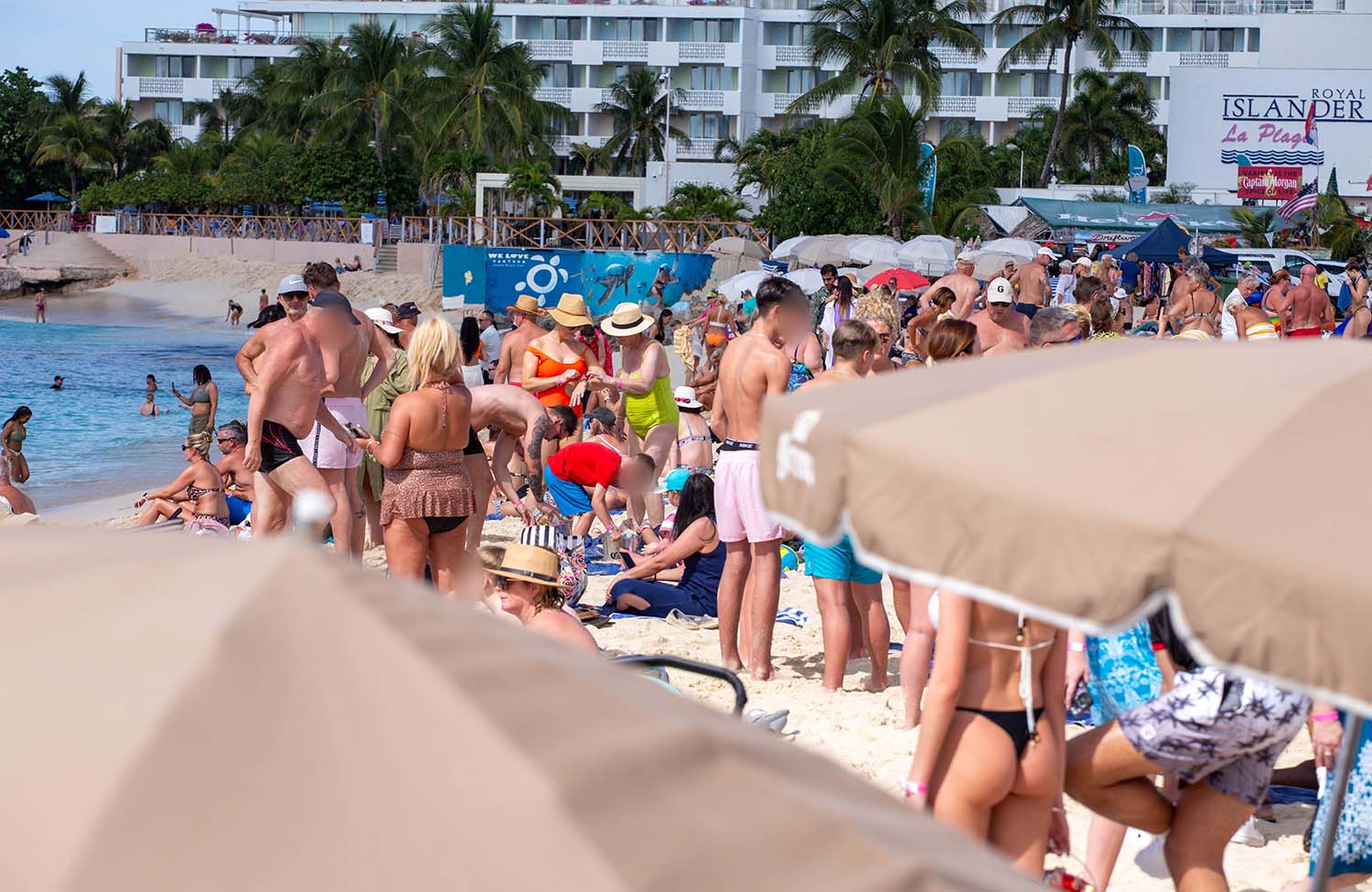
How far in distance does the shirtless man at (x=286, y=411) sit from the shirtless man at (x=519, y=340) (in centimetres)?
302

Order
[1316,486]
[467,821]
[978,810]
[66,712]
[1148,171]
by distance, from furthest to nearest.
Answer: [1148,171] → [978,810] → [1316,486] → [66,712] → [467,821]

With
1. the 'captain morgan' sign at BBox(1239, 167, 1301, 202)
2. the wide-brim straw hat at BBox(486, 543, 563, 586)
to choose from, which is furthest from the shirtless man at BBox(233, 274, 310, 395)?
the 'captain morgan' sign at BBox(1239, 167, 1301, 202)

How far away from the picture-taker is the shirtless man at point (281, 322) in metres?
7.07

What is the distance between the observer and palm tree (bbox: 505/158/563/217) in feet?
128

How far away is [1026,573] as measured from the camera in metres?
2.29

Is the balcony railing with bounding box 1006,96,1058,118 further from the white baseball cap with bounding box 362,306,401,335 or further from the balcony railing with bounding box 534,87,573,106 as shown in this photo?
the white baseball cap with bounding box 362,306,401,335

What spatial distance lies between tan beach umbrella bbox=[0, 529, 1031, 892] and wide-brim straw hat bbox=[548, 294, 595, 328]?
7624mm

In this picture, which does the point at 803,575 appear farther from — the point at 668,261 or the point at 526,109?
the point at 526,109

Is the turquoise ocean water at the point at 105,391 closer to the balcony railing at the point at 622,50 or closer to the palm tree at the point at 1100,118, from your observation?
the balcony railing at the point at 622,50

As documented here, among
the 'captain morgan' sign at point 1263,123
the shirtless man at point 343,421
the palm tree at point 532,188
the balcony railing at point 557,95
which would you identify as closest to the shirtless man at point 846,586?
the shirtless man at point 343,421

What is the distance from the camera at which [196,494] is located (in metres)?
9.71

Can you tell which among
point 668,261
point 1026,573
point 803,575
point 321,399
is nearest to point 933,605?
point 1026,573

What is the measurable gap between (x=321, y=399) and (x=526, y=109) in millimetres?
45997

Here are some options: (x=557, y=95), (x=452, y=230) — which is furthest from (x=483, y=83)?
(x=557, y=95)
